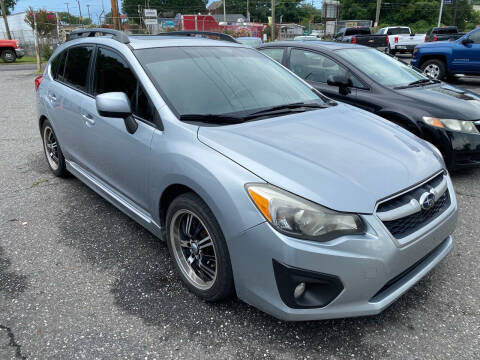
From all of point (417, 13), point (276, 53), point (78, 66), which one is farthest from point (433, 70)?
point (417, 13)

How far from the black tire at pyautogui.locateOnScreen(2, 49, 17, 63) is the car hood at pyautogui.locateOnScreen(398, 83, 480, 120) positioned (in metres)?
28.4

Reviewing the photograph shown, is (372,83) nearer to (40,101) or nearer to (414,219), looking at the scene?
(414,219)

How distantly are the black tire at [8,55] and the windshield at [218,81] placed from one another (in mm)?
28184

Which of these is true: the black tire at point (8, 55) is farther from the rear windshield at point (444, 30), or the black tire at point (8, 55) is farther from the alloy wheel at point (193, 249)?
the alloy wheel at point (193, 249)

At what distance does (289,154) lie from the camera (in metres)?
2.35

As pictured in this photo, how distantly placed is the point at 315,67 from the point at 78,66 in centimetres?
324

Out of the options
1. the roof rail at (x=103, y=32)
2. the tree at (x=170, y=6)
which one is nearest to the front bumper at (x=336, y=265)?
the roof rail at (x=103, y=32)

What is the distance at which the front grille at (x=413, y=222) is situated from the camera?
2.12 m

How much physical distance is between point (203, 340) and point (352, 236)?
104 centimetres

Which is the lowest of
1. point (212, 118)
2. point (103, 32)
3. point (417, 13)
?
point (212, 118)

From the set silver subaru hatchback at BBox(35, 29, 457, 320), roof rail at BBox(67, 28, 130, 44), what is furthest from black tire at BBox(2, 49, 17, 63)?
silver subaru hatchback at BBox(35, 29, 457, 320)

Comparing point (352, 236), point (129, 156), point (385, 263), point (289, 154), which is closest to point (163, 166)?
point (129, 156)

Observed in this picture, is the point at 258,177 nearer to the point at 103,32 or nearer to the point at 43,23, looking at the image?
the point at 103,32

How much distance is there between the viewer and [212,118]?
8.96 feet
